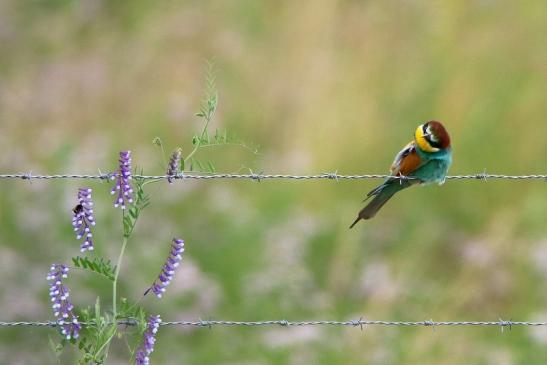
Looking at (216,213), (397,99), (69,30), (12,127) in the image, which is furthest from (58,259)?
(69,30)

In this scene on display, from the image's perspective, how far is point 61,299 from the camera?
3.21 meters

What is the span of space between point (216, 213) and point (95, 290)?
1022mm

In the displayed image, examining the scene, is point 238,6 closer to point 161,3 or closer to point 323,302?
point 161,3

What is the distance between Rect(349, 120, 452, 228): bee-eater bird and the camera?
4.17 metres

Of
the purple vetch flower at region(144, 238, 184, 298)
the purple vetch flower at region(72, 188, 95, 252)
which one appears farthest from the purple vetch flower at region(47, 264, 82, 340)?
the purple vetch flower at region(144, 238, 184, 298)

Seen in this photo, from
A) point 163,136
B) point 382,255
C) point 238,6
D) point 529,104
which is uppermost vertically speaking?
point 238,6

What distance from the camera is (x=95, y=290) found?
5.83 meters

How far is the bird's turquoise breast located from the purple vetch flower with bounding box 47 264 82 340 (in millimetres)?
1527

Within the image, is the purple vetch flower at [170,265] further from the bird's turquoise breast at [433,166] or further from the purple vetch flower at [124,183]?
the bird's turquoise breast at [433,166]

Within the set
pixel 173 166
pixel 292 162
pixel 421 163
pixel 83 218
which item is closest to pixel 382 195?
pixel 421 163

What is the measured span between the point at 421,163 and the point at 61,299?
157cm

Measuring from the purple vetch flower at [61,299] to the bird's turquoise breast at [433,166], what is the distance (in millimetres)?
1527

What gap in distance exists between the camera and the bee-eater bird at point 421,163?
4172 millimetres

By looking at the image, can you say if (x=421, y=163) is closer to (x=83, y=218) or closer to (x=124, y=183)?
(x=124, y=183)
